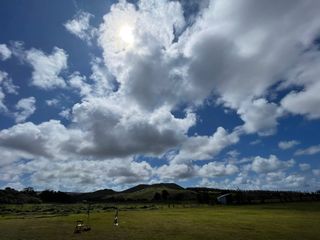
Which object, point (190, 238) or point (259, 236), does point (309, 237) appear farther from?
point (190, 238)

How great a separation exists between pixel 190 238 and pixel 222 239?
11.4ft

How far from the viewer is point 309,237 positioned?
39.4m

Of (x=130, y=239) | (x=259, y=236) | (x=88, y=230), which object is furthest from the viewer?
(x=88, y=230)

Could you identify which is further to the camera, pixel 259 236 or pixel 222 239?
pixel 259 236

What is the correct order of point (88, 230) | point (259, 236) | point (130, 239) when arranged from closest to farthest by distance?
1. point (130, 239)
2. point (259, 236)
3. point (88, 230)

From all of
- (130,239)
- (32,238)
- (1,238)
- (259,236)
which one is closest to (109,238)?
(130,239)

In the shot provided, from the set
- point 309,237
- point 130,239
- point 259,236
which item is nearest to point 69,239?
point 130,239

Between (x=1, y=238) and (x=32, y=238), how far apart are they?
3385mm

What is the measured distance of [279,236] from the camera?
40.5m

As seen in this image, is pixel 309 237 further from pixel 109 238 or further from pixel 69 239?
pixel 69 239

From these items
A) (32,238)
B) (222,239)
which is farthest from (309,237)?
(32,238)

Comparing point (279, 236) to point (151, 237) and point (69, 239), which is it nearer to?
point (151, 237)

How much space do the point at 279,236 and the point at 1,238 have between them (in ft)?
103

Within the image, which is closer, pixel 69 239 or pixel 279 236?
pixel 69 239
